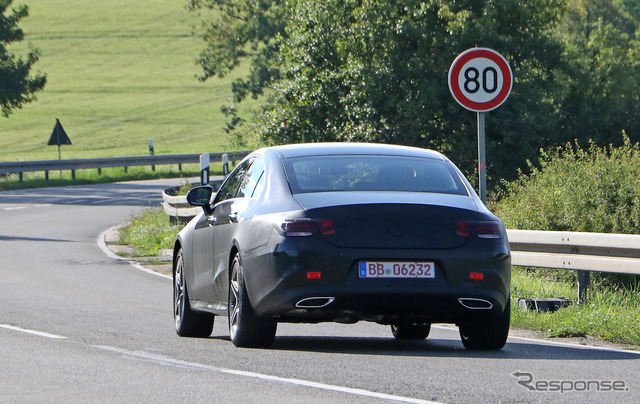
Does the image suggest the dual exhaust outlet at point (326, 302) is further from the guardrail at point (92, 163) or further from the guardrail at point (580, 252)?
the guardrail at point (92, 163)

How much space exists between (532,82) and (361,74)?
4.53 meters

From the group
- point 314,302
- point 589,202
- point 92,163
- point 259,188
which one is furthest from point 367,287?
point 92,163

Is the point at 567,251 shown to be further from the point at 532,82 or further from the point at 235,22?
the point at 235,22

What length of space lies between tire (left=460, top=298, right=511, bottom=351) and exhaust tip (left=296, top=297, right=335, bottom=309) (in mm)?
1297

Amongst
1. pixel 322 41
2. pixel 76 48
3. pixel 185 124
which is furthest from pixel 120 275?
pixel 76 48

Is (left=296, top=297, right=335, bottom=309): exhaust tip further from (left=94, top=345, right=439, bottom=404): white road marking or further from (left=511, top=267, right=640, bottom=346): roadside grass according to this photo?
(left=511, top=267, right=640, bottom=346): roadside grass

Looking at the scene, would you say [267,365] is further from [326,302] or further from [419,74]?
[419,74]

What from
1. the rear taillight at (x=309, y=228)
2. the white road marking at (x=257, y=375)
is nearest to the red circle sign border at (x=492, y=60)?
the rear taillight at (x=309, y=228)

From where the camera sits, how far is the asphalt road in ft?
23.3

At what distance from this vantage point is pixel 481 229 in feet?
29.0

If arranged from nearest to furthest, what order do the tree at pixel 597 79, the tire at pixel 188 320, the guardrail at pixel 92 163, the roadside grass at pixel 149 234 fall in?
1. the tire at pixel 188 320
2. the roadside grass at pixel 149 234
3. the tree at pixel 597 79
4. the guardrail at pixel 92 163

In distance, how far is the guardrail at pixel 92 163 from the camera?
47219 millimetres

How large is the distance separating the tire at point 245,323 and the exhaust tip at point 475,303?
1.34 meters

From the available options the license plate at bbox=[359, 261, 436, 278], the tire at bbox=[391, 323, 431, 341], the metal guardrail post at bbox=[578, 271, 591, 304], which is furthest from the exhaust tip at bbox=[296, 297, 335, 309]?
the metal guardrail post at bbox=[578, 271, 591, 304]
